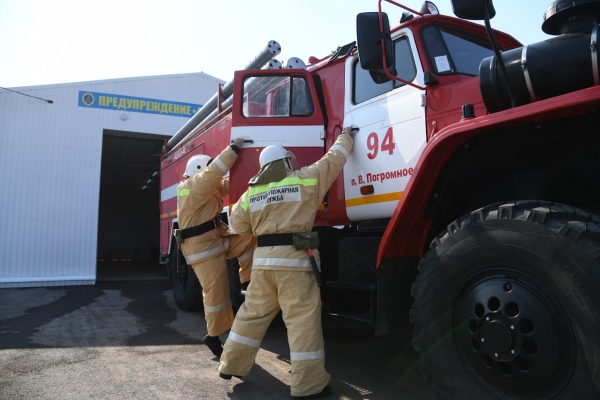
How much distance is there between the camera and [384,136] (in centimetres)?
344

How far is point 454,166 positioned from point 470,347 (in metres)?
0.98

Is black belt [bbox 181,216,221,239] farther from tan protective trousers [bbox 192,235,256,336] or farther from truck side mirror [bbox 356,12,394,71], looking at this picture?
truck side mirror [bbox 356,12,394,71]

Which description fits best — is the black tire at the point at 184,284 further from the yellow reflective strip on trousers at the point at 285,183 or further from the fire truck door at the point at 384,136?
the fire truck door at the point at 384,136

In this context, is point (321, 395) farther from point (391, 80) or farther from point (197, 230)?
point (391, 80)

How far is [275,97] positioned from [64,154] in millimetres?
8824

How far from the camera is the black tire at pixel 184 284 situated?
6488mm

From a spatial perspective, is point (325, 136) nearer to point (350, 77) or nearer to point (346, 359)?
point (350, 77)

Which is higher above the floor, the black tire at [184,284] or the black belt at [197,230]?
the black belt at [197,230]

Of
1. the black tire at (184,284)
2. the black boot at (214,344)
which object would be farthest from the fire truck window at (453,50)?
the black tire at (184,284)

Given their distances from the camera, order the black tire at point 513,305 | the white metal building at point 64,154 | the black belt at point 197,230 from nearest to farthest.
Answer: the black tire at point 513,305
the black belt at point 197,230
the white metal building at point 64,154

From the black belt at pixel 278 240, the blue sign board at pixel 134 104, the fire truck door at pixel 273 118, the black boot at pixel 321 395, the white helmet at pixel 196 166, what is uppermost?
the blue sign board at pixel 134 104

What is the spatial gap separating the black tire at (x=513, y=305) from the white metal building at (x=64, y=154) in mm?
10457

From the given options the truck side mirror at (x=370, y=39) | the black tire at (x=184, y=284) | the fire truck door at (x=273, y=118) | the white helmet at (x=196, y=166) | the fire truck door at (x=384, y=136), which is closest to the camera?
the truck side mirror at (x=370, y=39)

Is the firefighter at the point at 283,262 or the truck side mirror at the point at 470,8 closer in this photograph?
the truck side mirror at the point at 470,8
